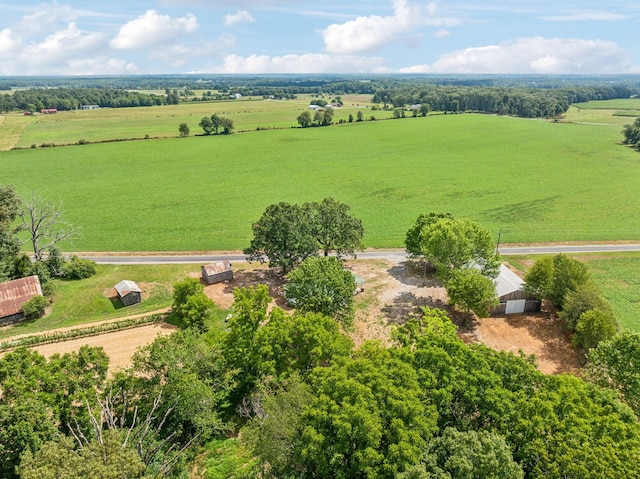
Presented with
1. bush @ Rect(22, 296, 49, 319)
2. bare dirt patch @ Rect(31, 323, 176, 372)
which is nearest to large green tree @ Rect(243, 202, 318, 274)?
bare dirt patch @ Rect(31, 323, 176, 372)

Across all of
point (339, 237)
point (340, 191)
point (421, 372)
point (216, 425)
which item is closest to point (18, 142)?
point (340, 191)

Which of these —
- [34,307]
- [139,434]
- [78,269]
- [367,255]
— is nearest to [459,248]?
[367,255]

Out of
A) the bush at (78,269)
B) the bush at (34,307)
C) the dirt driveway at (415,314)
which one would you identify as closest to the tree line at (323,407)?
the dirt driveway at (415,314)

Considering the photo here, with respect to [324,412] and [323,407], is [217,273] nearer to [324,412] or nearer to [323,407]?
[323,407]

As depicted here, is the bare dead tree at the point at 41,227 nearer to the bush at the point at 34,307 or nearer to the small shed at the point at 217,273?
the bush at the point at 34,307

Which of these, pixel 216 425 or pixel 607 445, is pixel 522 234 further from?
pixel 216 425
